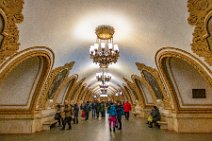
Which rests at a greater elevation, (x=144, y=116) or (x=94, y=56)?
(x=94, y=56)

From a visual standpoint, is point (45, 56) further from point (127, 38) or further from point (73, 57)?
point (127, 38)

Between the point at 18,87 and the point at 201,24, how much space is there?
24.6ft

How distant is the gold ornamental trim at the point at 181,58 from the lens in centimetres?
794

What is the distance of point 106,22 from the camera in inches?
294

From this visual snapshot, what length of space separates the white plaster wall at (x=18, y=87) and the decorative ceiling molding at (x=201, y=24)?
20.5 feet

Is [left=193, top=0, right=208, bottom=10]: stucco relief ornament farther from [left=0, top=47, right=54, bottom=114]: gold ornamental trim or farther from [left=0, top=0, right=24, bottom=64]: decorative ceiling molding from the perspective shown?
[left=0, top=47, right=54, bottom=114]: gold ornamental trim

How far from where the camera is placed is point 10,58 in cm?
727

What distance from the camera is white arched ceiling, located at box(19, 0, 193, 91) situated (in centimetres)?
591

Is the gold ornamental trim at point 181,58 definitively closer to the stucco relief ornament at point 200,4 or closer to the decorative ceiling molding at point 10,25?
the stucco relief ornament at point 200,4

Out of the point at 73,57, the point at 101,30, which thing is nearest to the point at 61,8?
the point at 101,30

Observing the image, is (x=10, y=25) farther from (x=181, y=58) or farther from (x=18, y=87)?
(x=181, y=58)

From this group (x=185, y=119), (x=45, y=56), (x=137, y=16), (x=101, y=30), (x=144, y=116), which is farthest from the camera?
(x=144, y=116)

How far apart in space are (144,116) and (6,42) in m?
13.4

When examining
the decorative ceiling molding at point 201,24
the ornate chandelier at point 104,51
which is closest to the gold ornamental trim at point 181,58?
the decorative ceiling molding at point 201,24
